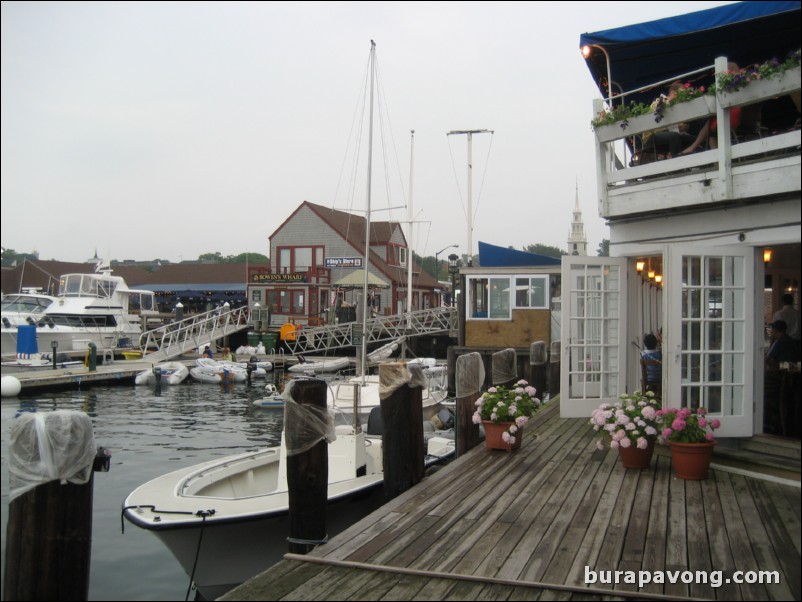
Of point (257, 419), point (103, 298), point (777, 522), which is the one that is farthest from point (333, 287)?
point (777, 522)

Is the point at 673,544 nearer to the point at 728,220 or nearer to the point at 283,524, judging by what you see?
the point at 728,220

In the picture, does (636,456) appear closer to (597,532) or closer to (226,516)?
(597,532)

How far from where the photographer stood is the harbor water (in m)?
7.69

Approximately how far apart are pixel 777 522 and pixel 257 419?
52.7ft

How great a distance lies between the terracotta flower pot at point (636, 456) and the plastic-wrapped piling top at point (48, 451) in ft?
15.5

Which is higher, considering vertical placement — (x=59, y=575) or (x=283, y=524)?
(x=59, y=575)

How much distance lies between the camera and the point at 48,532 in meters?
3.88

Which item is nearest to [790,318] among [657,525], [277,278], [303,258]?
[657,525]

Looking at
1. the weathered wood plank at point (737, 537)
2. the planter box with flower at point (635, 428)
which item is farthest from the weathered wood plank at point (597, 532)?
the weathered wood plank at point (737, 537)

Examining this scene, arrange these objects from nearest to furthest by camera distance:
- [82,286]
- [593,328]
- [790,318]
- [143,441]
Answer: [790,318], [593,328], [143,441], [82,286]

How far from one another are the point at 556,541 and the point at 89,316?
3119cm

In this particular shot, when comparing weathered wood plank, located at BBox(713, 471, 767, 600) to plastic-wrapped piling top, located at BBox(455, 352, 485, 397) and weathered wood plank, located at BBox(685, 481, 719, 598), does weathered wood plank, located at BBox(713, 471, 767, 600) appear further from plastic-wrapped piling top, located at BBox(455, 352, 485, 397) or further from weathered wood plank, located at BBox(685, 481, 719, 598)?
plastic-wrapped piling top, located at BBox(455, 352, 485, 397)

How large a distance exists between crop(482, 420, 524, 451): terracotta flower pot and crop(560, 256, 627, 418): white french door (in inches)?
39.3

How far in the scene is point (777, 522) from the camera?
4879mm
